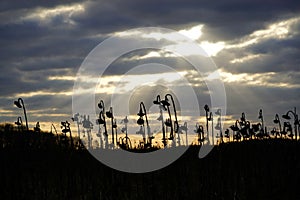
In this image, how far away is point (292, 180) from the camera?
16.3 metres

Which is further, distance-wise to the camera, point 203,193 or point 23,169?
point 23,169

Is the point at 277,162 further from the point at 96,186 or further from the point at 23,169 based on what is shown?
the point at 23,169

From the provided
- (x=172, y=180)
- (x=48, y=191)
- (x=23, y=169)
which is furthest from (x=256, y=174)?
(x=23, y=169)

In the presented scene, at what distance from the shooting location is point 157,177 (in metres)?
18.4

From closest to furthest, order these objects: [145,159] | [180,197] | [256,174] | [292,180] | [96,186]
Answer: [180,197] < [292,180] < [96,186] < [256,174] < [145,159]

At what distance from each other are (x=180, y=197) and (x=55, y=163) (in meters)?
7.37

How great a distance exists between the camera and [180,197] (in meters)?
14.1

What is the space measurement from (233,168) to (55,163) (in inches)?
268

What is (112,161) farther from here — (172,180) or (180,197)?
(180,197)

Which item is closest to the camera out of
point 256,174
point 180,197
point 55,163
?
point 180,197

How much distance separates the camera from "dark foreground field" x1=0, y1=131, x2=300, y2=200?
1516 centimetres

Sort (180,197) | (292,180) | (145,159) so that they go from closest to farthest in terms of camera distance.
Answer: (180,197) → (292,180) → (145,159)

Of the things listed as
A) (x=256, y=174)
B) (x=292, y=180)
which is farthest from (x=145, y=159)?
(x=292, y=180)

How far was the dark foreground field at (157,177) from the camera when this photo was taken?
49.8ft
